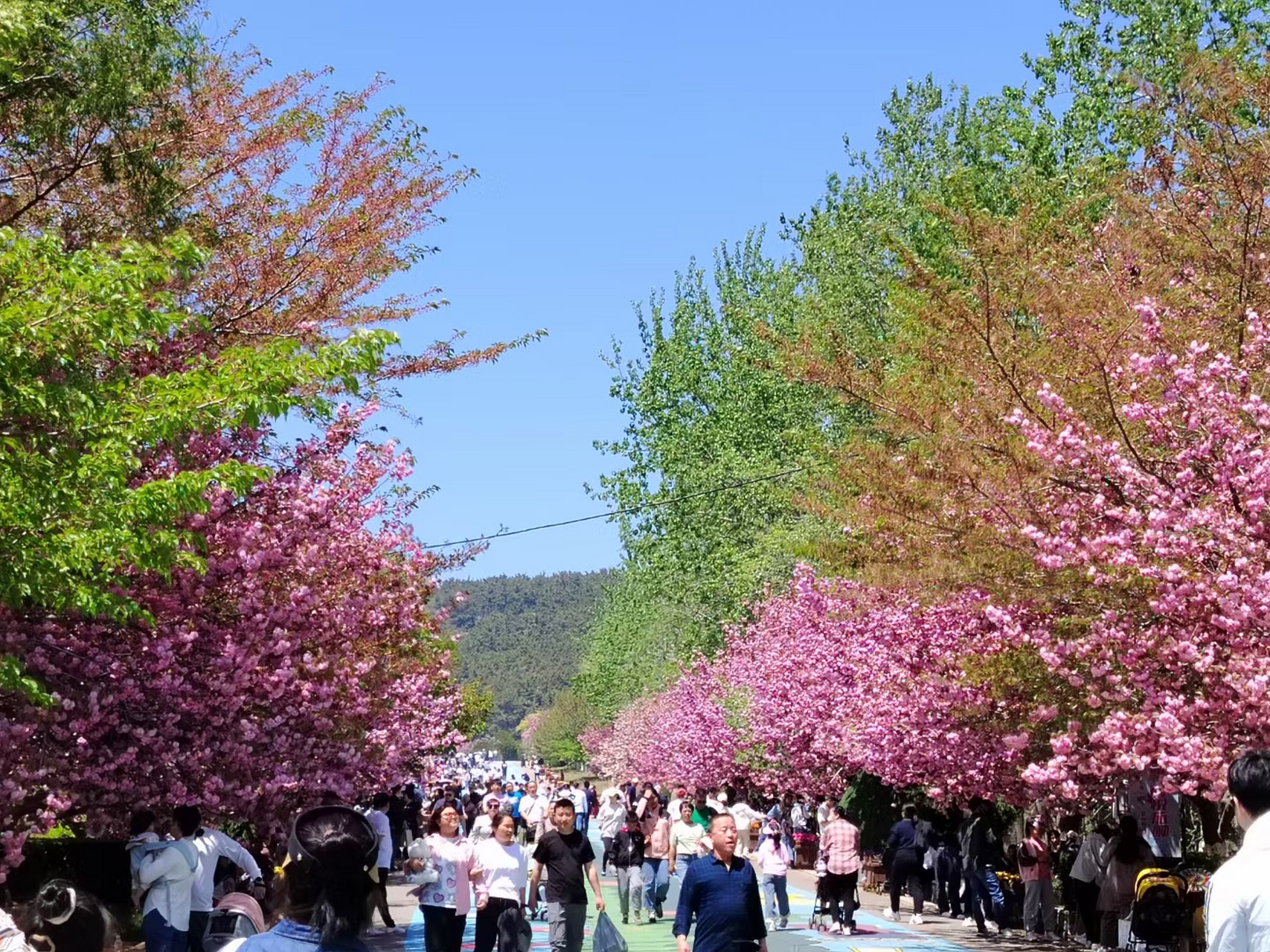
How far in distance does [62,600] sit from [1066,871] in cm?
1585

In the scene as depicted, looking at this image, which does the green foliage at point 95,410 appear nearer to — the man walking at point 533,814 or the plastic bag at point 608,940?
the plastic bag at point 608,940

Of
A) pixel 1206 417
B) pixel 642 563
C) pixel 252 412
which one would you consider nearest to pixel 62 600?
pixel 252 412

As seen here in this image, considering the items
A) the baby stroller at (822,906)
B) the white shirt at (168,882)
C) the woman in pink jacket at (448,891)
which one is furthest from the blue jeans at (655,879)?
the white shirt at (168,882)

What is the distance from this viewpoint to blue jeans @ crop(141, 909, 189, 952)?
11375 millimetres

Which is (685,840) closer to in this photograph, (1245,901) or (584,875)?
(584,875)

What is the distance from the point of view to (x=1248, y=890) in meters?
4.90

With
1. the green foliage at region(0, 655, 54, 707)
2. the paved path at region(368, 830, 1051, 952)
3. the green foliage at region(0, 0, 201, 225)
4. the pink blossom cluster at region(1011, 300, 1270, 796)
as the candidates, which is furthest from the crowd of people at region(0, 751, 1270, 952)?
the green foliage at region(0, 0, 201, 225)

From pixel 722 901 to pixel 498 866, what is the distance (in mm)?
3617

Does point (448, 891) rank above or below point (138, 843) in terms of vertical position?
below

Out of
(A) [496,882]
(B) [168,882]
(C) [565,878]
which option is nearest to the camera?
(B) [168,882]

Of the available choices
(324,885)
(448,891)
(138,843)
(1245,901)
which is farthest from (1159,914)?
(324,885)

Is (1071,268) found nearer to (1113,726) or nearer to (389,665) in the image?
(1113,726)

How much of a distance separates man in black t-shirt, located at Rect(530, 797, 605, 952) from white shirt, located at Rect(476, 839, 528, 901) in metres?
0.24

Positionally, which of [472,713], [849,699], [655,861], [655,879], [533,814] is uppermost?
[472,713]
